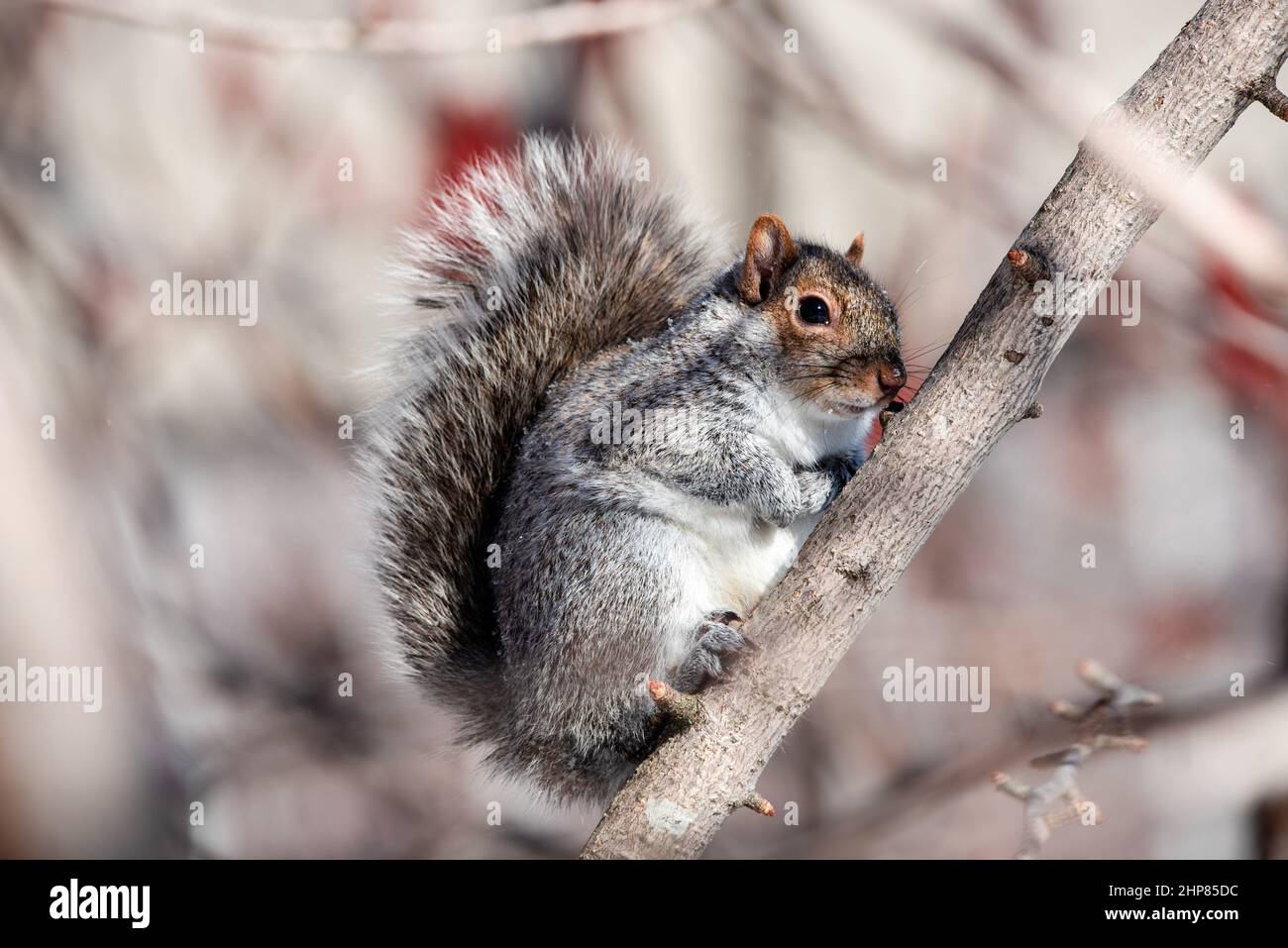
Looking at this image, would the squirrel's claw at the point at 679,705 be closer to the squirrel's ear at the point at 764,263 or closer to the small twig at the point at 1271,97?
the squirrel's ear at the point at 764,263

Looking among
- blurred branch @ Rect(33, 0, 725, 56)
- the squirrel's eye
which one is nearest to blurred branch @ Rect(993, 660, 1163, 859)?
the squirrel's eye

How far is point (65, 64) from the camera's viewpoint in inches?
179

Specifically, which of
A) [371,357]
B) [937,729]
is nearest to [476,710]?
[371,357]

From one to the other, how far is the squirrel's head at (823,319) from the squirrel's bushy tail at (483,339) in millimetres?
398

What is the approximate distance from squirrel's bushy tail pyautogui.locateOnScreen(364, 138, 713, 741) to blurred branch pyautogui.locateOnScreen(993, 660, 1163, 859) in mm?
1139

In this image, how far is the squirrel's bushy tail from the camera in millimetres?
2445

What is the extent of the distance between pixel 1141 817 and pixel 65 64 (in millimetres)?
4598

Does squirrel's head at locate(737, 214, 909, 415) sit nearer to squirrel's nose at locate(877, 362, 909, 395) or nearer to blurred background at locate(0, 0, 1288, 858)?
squirrel's nose at locate(877, 362, 909, 395)

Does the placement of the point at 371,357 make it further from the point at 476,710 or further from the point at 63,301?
the point at 63,301

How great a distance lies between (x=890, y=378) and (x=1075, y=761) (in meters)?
0.73

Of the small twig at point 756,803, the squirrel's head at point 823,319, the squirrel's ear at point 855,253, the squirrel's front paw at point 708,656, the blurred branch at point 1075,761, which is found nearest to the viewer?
the blurred branch at point 1075,761

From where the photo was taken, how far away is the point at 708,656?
2010mm

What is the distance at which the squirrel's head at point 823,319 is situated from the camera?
2.09 metres

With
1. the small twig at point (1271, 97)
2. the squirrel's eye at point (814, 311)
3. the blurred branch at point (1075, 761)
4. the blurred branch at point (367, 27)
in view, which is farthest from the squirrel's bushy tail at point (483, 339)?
the small twig at point (1271, 97)
